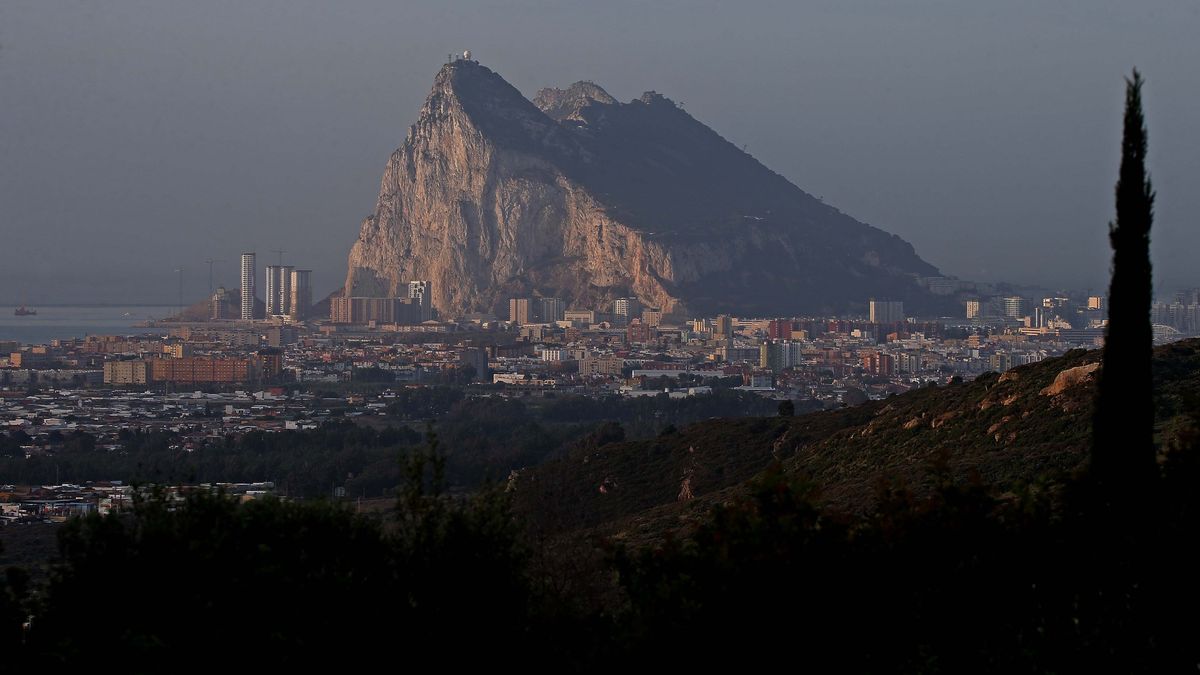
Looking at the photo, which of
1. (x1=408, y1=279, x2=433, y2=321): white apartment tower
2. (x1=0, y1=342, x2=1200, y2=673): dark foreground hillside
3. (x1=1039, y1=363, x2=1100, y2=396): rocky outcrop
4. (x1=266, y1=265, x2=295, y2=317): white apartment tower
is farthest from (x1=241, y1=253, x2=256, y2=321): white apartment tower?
(x1=0, y1=342, x2=1200, y2=673): dark foreground hillside

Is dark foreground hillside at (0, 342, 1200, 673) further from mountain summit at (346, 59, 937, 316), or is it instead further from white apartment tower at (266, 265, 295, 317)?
white apartment tower at (266, 265, 295, 317)

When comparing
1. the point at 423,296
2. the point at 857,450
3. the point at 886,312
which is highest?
the point at 423,296

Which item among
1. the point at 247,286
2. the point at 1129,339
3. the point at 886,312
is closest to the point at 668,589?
the point at 1129,339

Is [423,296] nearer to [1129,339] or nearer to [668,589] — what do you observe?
[1129,339]

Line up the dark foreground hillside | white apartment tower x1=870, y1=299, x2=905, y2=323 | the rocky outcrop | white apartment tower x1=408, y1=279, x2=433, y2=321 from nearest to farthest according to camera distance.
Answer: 1. the dark foreground hillside
2. the rocky outcrop
3. white apartment tower x1=870, y1=299, x2=905, y2=323
4. white apartment tower x1=408, y1=279, x2=433, y2=321

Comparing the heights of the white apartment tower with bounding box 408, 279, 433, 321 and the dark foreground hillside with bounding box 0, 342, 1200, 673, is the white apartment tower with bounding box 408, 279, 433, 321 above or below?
above

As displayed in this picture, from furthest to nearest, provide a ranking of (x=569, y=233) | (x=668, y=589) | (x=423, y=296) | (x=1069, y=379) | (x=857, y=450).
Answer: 1. (x=569, y=233)
2. (x=423, y=296)
3. (x=857, y=450)
4. (x=1069, y=379)
5. (x=668, y=589)

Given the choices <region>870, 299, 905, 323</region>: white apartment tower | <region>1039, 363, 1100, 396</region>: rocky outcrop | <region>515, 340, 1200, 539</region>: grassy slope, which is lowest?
<region>515, 340, 1200, 539</region>: grassy slope
